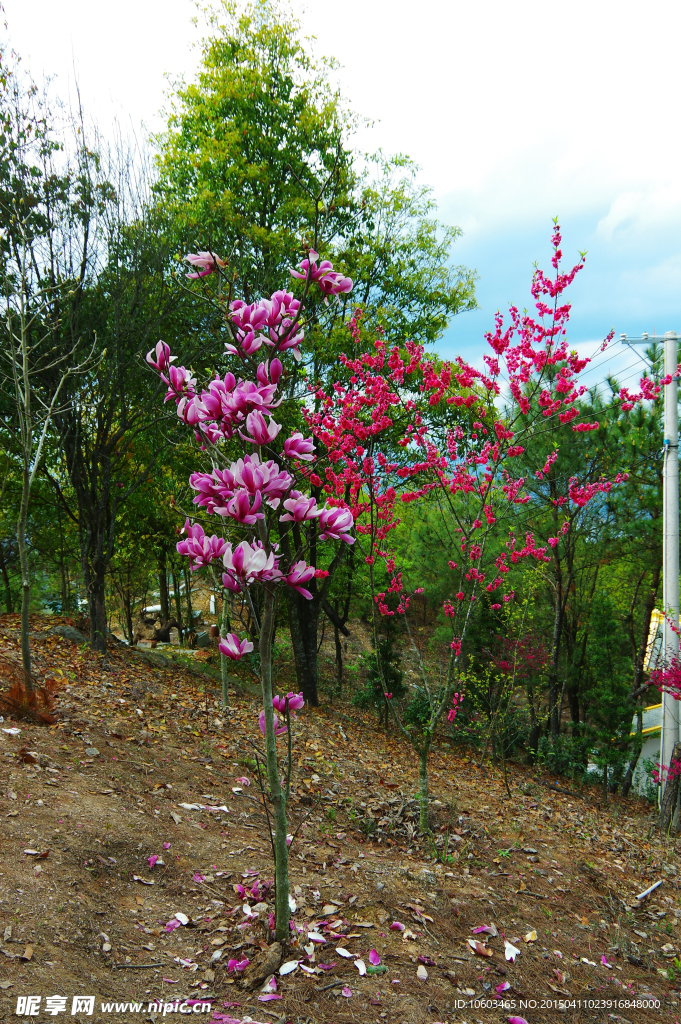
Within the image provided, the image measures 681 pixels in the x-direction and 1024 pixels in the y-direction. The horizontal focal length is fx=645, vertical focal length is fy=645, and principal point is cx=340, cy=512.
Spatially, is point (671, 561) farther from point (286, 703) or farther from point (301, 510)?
point (301, 510)

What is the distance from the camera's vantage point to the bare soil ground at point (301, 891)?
2.86m

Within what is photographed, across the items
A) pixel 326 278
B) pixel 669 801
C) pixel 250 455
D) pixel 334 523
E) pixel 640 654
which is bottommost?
pixel 669 801

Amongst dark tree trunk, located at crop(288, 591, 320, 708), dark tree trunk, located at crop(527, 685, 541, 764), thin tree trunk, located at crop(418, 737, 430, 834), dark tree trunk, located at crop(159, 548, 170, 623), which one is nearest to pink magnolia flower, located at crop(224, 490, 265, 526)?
thin tree trunk, located at crop(418, 737, 430, 834)

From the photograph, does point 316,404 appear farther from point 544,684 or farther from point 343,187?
point 544,684

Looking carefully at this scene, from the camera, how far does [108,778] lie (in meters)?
4.94

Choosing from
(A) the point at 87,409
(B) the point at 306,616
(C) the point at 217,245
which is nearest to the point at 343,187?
(C) the point at 217,245

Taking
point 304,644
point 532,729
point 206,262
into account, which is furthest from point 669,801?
point 206,262

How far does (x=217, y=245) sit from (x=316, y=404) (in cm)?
283

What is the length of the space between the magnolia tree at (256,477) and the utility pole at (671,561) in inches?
295

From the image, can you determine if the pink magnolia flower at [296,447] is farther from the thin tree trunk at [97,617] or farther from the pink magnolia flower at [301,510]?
the thin tree trunk at [97,617]

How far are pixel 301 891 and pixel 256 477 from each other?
266 centimetres

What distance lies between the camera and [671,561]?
347 inches

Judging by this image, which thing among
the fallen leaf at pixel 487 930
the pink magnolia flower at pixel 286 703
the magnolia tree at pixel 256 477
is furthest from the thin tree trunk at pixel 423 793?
the pink magnolia flower at pixel 286 703

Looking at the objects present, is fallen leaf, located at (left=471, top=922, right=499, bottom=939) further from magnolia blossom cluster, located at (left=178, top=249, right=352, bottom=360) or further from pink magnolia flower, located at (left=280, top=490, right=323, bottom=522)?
magnolia blossom cluster, located at (left=178, top=249, right=352, bottom=360)
